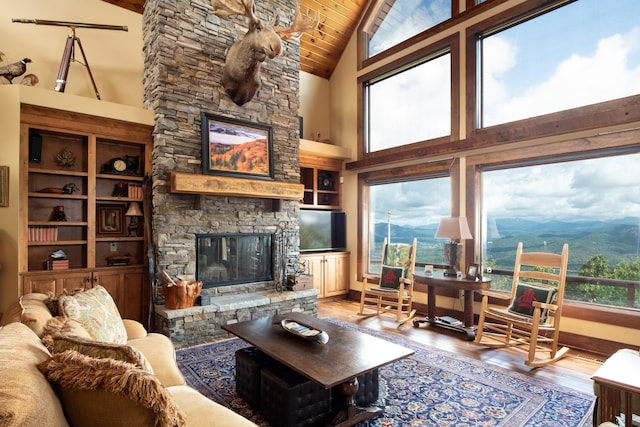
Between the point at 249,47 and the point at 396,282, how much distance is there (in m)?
3.68

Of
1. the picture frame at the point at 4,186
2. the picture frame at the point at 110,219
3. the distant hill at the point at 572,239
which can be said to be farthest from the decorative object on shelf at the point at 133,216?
the distant hill at the point at 572,239

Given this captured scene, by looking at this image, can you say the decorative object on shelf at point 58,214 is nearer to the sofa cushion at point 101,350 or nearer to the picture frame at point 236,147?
the picture frame at point 236,147

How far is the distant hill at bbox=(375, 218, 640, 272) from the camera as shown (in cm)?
365

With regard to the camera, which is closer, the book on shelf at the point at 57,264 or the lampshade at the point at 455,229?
the book on shelf at the point at 57,264

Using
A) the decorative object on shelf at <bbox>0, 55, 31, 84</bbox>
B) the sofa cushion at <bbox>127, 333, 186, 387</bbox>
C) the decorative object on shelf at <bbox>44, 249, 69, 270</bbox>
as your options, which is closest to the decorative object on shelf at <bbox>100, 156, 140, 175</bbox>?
the decorative object on shelf at <bbox>44, 249, 69, 270</bbox>

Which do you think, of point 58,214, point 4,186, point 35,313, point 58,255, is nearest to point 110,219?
point 58,214

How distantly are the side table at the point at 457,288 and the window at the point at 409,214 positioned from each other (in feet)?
3.00

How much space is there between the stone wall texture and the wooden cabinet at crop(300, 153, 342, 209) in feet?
3.94

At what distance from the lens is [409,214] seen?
5777 millimetres

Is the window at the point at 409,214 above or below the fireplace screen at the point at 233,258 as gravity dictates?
above

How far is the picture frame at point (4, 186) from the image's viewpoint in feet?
11.3

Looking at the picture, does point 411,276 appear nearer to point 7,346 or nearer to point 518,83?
point 518,83

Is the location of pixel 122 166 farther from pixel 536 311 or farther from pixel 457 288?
pixel 536 311

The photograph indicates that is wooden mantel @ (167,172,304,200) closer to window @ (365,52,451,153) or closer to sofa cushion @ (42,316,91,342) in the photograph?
window @ (365,52,451,153)
